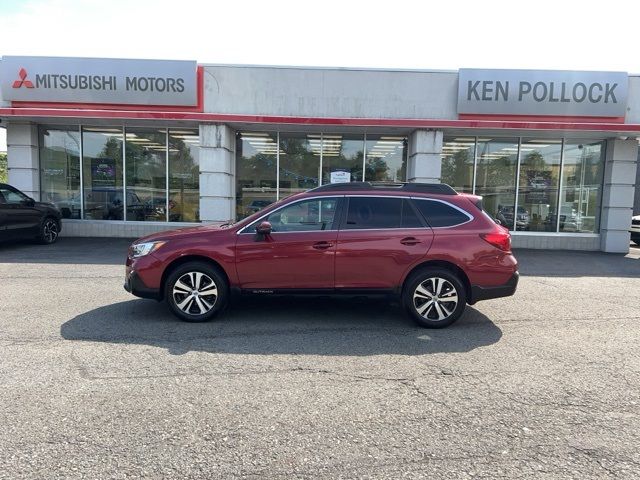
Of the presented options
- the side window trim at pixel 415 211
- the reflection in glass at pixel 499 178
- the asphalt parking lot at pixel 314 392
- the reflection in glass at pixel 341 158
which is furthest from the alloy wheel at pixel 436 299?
the reflection in glass at pixel 499 178

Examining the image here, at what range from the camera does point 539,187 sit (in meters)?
14.6

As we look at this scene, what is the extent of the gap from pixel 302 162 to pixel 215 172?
2.75 m

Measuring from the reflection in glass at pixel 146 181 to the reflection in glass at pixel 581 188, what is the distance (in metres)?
12.3

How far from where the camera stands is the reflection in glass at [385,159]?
47.3ft

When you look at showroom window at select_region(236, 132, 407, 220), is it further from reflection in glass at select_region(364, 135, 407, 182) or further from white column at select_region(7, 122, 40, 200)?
white column at select_region(7, 122, 40, 200)

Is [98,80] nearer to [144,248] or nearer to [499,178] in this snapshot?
[144,248]

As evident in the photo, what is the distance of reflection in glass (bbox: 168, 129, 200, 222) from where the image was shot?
565 inches

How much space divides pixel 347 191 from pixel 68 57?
415 inches

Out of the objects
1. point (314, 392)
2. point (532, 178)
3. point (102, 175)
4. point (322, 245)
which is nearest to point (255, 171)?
point (102, 175)

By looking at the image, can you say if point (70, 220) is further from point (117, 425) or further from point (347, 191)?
point (117, 425)

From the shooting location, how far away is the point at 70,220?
14.4 meters

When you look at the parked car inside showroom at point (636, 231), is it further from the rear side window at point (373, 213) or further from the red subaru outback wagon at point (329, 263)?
the rear side window at point (373, 213)

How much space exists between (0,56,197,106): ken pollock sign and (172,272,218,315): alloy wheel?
27.3 feet

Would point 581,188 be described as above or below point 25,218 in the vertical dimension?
above
